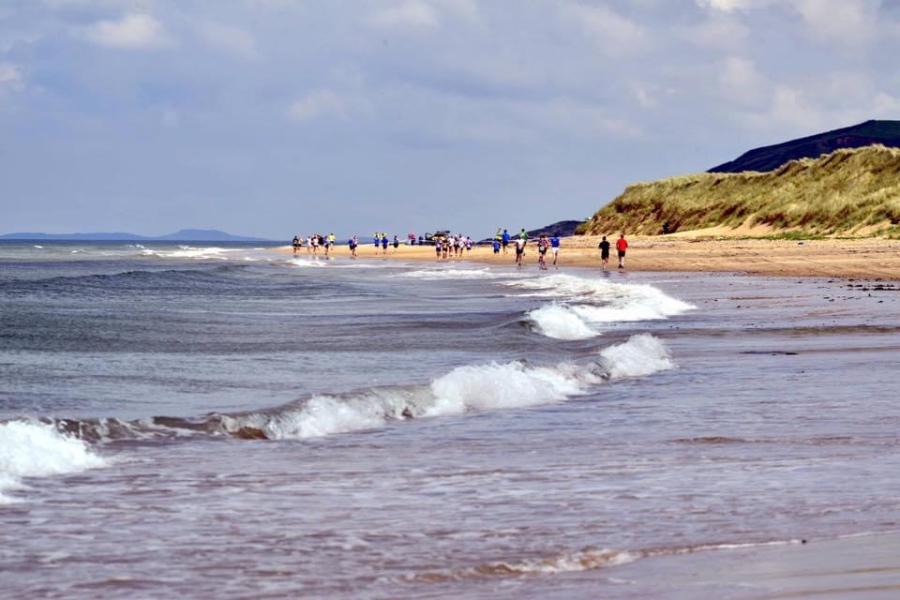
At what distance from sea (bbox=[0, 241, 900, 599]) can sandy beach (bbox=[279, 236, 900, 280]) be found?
21.2 m

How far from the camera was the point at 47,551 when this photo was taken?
23.5 feet

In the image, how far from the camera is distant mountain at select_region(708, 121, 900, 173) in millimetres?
167250

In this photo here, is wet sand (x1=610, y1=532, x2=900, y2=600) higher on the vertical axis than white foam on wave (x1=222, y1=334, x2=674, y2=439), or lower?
higher

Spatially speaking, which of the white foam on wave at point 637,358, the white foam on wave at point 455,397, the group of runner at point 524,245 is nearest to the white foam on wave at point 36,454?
the white foam on wave at point 455,397

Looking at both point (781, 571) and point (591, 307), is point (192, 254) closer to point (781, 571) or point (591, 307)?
point (591, 307)

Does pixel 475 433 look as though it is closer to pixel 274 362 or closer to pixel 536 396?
pixel 536 396

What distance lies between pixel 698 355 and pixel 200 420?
8919mm

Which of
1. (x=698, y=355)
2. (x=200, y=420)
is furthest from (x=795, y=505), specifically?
(x=698, y=355)

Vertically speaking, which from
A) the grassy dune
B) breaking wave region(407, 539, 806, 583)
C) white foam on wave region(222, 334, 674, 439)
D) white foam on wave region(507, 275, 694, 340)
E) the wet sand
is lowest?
white foam on wave region(507, 275, 694, 340)

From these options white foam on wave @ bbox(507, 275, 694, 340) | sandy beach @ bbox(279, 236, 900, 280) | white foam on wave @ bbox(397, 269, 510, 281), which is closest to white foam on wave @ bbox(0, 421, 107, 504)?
white foam on wave @ bbox(507, 275, 694, 340)

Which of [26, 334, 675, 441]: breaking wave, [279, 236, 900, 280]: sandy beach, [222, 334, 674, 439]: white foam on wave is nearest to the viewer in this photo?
[26, 334, 675, 441]: breaking wave

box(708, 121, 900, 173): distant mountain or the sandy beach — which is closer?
the sandy beach

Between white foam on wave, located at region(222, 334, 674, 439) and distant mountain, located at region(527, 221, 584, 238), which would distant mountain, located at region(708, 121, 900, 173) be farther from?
white foam on wave, located at region(222, 334, 674, 439)

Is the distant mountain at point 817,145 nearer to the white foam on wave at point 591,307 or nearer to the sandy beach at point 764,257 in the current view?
the sandy beach at point 764,257
